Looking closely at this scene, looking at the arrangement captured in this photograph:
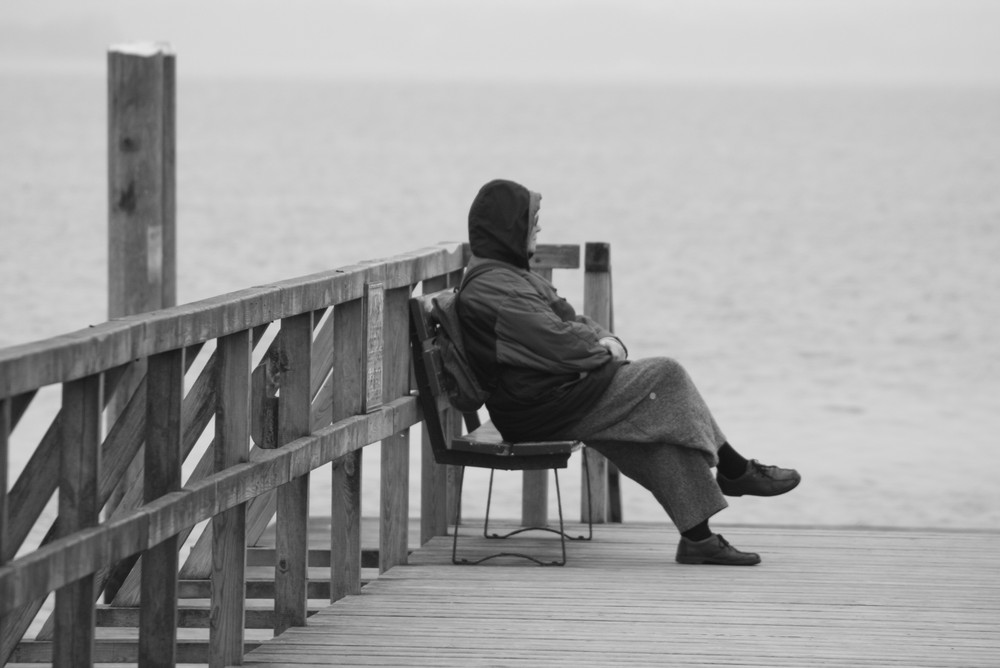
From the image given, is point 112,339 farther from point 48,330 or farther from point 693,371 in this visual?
point 48,330

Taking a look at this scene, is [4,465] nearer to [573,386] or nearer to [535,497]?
[573,386]

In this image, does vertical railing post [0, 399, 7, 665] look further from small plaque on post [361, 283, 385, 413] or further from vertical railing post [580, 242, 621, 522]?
vertical railing post [580, 242, 621, 522]

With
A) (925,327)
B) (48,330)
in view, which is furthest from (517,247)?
(925,327)

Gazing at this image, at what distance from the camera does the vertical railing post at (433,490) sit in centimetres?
571

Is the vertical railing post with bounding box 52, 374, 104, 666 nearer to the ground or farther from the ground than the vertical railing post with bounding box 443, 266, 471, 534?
farther from the ground

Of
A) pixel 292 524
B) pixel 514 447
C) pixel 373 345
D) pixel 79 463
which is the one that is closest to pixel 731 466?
pixel 514 447

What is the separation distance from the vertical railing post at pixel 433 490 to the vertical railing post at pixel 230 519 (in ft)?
5.68

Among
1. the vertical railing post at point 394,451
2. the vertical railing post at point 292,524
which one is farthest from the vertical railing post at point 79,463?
the vertical railing post at point 394,451

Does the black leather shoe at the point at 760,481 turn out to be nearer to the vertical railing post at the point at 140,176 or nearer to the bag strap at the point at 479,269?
the bag strap at the point at 479,269

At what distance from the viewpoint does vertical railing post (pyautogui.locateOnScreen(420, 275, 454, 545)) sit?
5.71m

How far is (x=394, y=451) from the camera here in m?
5.20

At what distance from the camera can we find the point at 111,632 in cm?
541

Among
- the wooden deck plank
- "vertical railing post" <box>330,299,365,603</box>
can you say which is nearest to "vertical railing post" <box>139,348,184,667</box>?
the wooden deck plank

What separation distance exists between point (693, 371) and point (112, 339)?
1806 cm
